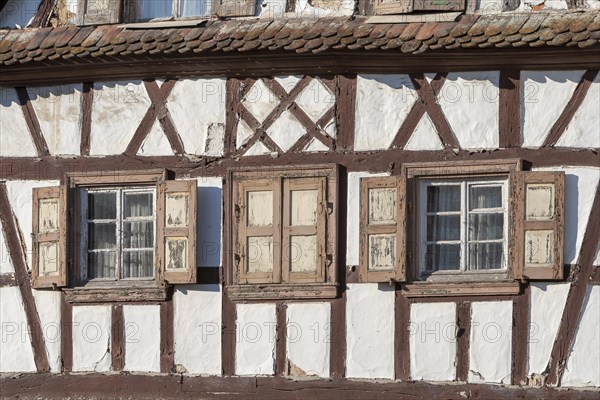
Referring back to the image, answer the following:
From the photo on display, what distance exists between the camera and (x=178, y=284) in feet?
55.5

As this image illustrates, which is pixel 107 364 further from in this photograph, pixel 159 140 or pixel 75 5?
pixel 75 5

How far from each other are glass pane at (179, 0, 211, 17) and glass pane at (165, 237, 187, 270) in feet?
6.84

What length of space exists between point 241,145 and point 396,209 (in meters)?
1.56

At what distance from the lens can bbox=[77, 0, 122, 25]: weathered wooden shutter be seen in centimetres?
1742

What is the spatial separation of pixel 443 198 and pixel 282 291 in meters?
1.61

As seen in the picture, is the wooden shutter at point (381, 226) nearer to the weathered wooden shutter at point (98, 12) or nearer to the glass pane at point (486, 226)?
the glass pane at point (486, 226)

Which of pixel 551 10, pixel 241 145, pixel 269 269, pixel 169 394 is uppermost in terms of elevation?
pixel 551 10

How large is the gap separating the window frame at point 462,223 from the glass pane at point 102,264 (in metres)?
2.85

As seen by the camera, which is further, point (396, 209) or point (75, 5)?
point (75, 5)

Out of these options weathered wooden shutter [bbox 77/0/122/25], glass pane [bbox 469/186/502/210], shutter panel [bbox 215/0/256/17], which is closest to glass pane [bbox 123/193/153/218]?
weathered wooden shutter [bbox 77/0/122/25]

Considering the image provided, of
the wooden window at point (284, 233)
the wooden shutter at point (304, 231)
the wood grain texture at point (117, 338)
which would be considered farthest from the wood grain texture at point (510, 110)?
the wood grain texture at point (117, 338)

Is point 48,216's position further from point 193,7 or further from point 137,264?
point 193,7

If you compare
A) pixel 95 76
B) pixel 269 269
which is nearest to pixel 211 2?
pixel 95 76

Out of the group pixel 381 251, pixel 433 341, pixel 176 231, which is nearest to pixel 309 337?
pixel 381 251
